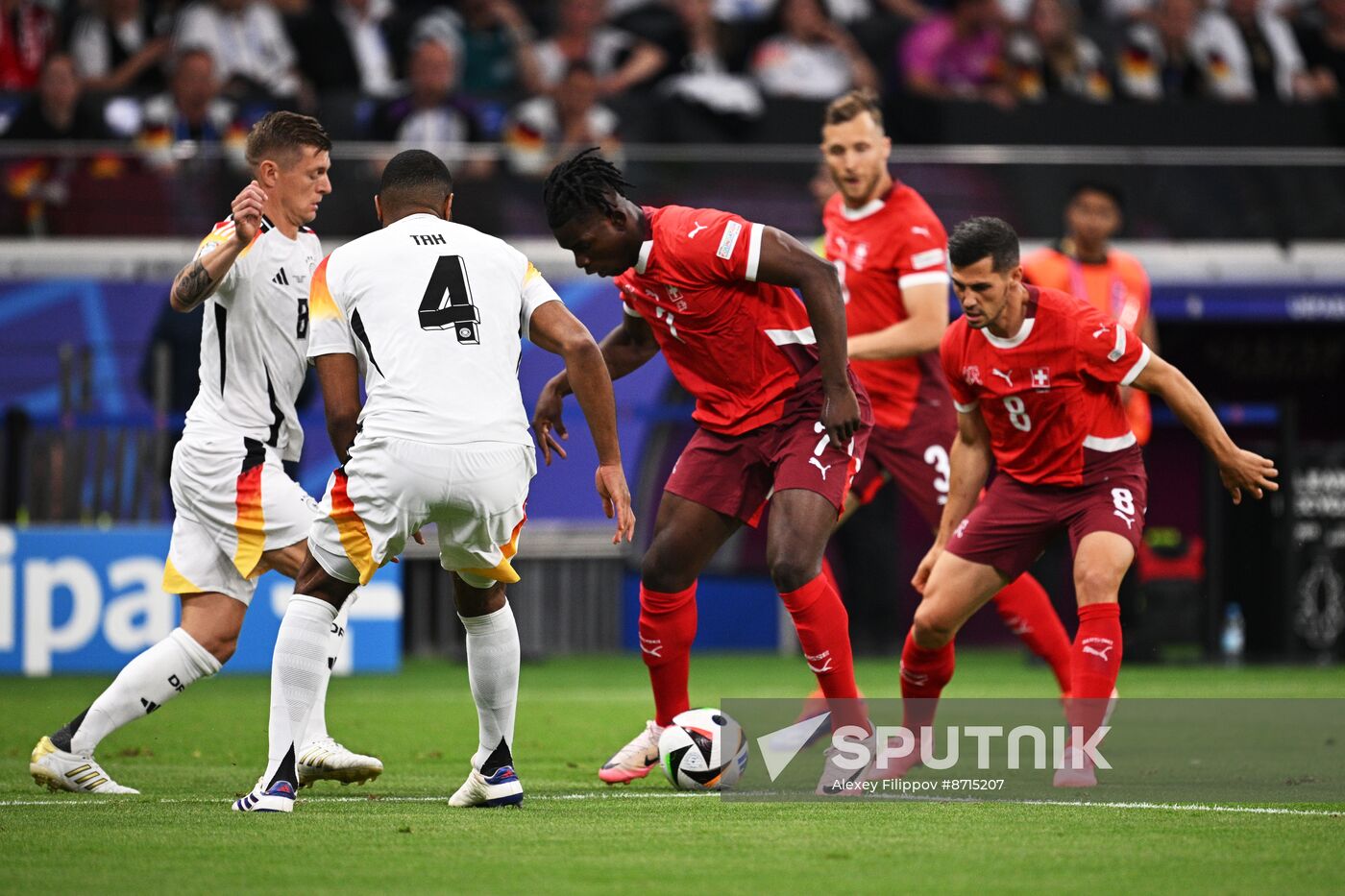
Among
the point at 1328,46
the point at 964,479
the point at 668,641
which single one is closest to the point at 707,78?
the point at 1328,46

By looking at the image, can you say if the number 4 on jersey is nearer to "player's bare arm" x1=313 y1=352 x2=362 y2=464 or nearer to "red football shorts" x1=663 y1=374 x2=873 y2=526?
"player's bare arm" x1=313 y1=352 x2=362 y2=464

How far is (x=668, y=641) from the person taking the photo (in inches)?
280

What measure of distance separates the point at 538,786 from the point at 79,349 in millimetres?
8304

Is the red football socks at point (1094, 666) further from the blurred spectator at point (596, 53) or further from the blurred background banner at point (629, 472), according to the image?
the blurred spectator at point (596, 53)

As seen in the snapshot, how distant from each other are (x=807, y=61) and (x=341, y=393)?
1109 cm

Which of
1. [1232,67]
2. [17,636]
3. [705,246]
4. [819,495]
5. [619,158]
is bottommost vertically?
[17,636]

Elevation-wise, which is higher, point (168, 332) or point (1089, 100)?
point (1089, 100)

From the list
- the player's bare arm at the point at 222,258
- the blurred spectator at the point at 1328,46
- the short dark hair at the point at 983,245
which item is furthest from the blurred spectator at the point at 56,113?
the blurred spectator at the point at 1328,46

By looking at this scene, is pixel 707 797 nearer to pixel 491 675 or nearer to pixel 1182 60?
pixel 491 675

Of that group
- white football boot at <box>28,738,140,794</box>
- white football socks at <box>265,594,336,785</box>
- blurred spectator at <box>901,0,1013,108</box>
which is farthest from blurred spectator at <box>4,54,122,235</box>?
white football socks at <box>265,594,336,785</box>

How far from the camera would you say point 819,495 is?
265 inches

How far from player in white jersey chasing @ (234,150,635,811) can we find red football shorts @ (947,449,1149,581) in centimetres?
183

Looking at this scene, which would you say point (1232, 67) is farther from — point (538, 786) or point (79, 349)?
point (538, 786)

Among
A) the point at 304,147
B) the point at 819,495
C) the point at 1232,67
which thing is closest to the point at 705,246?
the point at 819,495
